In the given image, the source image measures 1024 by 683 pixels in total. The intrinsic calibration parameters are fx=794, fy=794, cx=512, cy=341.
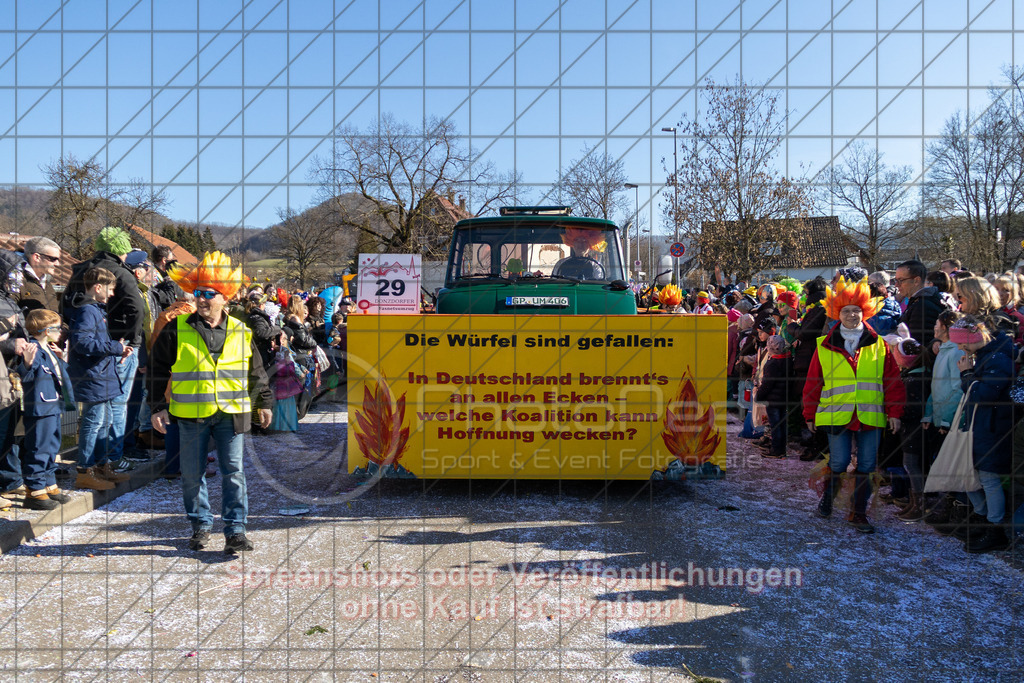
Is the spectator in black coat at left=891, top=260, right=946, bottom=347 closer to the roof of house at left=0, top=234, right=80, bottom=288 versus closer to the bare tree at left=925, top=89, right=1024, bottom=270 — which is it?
the bare tree at left=925, top=89, right=1024, bottom=270

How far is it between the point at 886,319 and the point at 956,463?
5.40 feet

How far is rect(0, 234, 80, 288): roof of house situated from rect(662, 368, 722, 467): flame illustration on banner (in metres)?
4.90

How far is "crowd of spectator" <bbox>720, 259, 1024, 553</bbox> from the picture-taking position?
498 centimetres

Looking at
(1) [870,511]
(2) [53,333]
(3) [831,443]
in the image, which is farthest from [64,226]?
(1) [870,511]

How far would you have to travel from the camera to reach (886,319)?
641cm

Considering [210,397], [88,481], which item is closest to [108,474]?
[88,481]

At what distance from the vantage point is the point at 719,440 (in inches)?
229

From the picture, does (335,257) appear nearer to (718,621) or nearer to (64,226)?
(64,226)

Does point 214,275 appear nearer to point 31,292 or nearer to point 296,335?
point 31,292

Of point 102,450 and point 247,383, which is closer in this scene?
point 247,383

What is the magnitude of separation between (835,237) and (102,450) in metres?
5.65

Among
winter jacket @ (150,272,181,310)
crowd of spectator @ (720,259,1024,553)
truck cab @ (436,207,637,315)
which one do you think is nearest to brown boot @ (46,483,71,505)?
winter jacket @ (150,272,181,310)

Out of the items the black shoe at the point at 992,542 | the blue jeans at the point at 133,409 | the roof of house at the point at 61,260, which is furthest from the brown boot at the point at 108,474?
the black shoe at the point at 992,542

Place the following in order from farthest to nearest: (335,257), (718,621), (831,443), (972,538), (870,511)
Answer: (870,511) < (831,443) < (972,538) < (335,257) < (718,621)
